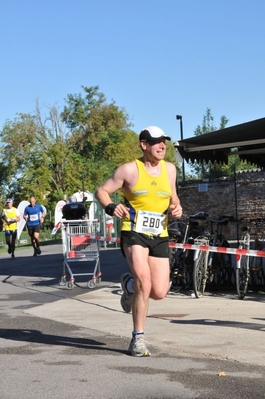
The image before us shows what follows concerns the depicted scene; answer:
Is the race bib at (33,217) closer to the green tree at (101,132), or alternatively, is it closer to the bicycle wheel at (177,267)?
the bicycle wheel at (177,267)

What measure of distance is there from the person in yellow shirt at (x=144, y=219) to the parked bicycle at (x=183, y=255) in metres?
5.29

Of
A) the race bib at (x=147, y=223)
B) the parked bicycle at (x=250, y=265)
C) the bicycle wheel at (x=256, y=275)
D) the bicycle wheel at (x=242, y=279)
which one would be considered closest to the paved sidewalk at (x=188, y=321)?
the bicycle wheel at (x=242, y=279)

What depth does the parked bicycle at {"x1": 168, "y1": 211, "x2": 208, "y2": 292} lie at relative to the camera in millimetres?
13227

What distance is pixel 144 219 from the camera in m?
7.75

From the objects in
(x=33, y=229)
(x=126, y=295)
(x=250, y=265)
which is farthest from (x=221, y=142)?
(x=33, y=229)

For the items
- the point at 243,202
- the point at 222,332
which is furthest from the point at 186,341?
the point at 243,202

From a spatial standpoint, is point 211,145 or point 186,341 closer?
point 186,341

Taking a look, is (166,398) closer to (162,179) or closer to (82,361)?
(82,361)

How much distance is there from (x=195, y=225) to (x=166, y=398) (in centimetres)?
733

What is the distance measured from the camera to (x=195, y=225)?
43.6 feet

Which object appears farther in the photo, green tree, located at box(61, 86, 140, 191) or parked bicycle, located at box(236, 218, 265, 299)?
green tree, located at box(61, 86, 140, 191)

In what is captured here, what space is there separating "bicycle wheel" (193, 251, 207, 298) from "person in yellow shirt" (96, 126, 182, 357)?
15.1 ft

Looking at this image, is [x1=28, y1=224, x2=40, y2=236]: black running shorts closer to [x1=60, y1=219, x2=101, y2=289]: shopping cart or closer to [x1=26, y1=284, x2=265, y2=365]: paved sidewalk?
[x1=60, y1=219, x2=101, y2=289]: shopping cart

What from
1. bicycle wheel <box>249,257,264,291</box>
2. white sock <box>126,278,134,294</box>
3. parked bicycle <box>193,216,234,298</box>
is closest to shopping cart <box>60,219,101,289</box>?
parked bicycle <box>193,216,234,298</box>
